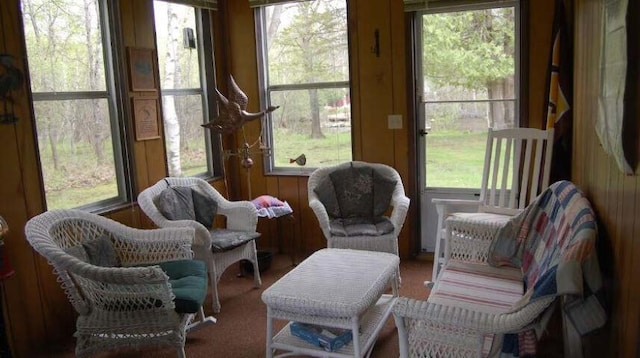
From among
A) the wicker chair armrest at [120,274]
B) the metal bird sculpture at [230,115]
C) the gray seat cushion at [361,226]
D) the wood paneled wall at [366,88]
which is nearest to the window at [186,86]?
the wood paneled wall at [366,88]

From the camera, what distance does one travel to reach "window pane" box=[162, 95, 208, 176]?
161 inches

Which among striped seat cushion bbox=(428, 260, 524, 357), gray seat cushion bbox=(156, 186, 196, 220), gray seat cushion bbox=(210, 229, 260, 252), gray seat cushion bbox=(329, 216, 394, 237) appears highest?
gray seat cushion bbox=(156, 186, 196, 220)

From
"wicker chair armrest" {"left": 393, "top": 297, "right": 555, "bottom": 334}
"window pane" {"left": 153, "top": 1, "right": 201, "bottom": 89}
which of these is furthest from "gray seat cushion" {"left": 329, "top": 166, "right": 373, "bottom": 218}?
"wicker chair armrest" {"left": 393, "top": 297, "right": 555, "bottom": 334}

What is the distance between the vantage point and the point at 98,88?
3.46m

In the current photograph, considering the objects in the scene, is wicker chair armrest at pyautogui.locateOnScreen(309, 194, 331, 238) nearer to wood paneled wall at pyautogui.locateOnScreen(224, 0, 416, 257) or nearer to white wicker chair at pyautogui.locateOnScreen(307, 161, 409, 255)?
white wicker chair at pyautogui.locateOnScreen(307, 161, 409, 255)

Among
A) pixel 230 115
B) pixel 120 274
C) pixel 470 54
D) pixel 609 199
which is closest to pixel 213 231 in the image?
pixel 230 115

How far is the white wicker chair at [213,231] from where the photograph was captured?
10.8 ft

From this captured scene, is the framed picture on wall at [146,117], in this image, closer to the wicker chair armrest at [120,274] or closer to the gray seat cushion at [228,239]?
the gray seat cushion at [228,239]

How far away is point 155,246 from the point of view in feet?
9.86

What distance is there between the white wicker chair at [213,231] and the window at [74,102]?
298mm

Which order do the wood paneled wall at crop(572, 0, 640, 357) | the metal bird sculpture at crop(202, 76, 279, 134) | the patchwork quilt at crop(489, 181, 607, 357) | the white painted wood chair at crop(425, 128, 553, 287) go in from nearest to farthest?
the wood paneled wall at crop(572, 0, 640, 357) < the patchwork quilt at crop(489, 181, 607, 357) < the white painted wood chair at crop(425, 128, 553, 287) < the metal bird sculpture at crop(202, 76, 279, 134)

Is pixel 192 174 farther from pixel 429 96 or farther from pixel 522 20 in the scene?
pixel 522 20

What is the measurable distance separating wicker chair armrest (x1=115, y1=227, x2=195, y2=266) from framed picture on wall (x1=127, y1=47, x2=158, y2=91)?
1.14 m

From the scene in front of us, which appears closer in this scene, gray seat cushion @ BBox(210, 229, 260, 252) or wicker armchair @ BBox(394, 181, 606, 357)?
wicker armchair @ BBox(394, 181, 606, 357)
